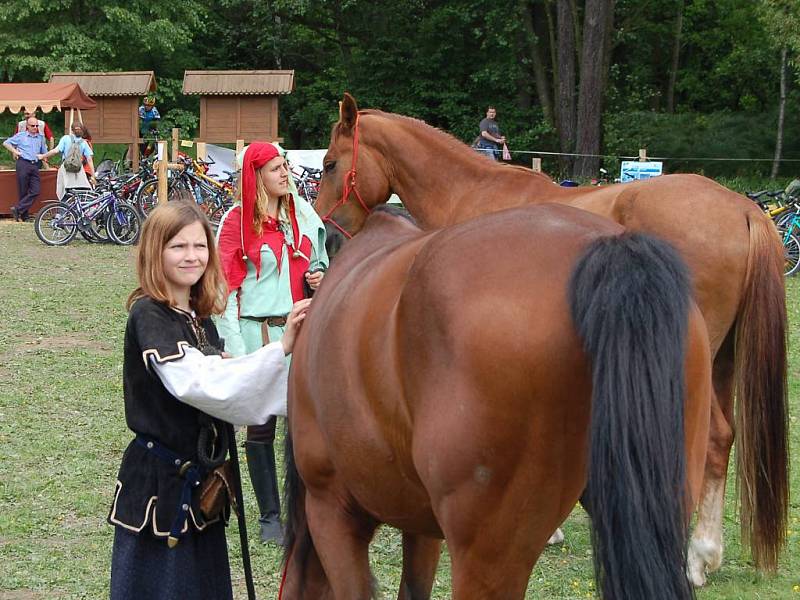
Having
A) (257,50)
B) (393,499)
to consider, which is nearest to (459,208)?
(393,499)

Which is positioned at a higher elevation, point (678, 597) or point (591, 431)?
point (591, 431)

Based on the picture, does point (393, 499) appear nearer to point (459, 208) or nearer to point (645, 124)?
point (459, 208)

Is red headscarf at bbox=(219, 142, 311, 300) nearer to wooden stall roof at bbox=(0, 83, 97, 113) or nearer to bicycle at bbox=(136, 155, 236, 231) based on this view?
bicycle at bbox=(136, 155, 236, 231)

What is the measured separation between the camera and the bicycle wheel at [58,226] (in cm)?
1666

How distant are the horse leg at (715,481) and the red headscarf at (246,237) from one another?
6.49 ft

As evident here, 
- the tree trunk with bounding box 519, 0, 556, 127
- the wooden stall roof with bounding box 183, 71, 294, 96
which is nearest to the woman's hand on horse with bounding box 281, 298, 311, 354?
the wooden stall roof with bounding box 183, 71, 294, 96

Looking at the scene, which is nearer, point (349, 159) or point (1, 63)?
point (349, 159)

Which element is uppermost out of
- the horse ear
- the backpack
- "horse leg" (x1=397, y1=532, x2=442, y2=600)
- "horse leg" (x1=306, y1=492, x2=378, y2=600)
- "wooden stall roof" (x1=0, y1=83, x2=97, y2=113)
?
"wooden stall roof" (x1=0, y1=83, x2=97, y2=113)

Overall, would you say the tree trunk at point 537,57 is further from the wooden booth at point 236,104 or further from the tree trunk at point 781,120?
the wooden booth at point 236,104

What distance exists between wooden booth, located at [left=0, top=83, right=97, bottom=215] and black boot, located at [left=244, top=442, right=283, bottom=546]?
17.1 metres

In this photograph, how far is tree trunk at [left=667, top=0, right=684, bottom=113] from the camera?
100.0ft

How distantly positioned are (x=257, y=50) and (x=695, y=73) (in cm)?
1361

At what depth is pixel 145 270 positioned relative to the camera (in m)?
3.01

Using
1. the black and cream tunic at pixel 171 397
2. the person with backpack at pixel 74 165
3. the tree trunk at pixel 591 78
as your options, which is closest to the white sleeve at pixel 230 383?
the black and cream tunic at pixel 171 397
